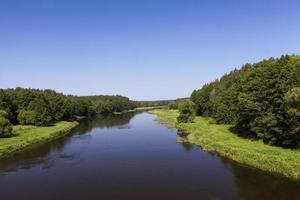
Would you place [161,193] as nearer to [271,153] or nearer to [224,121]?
[271,153]

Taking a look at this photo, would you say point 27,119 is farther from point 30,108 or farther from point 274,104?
point 274,104

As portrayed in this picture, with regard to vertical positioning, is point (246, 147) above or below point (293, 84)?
below

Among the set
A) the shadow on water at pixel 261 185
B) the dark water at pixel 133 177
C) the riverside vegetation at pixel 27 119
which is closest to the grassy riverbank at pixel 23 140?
the riverside vegetation at pixel 27 119

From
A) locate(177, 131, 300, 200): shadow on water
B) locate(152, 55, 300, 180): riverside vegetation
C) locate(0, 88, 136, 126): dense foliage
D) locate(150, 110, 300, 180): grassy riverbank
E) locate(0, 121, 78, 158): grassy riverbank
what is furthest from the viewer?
locate(0, 88, 136, 126): dense foliage

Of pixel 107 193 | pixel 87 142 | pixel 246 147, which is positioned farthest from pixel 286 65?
pixel 87 142

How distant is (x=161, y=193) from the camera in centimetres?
3158

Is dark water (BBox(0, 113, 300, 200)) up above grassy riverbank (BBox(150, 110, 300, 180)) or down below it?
below

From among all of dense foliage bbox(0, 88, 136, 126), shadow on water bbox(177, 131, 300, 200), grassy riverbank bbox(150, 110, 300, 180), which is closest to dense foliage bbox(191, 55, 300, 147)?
grassy riverbank bbox(150, 110, 300, 180)

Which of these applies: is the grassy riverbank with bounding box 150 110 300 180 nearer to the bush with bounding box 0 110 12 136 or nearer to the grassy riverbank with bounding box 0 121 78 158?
the grassy riverbank with bounding box 0 121 78 158

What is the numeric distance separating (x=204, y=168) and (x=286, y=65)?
22.6m

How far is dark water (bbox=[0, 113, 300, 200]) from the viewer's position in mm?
31406

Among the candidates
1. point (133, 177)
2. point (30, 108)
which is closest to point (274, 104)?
point (133, 177)

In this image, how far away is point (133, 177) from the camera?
123 ft

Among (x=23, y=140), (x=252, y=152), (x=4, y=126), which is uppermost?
(x=4, y=126)
